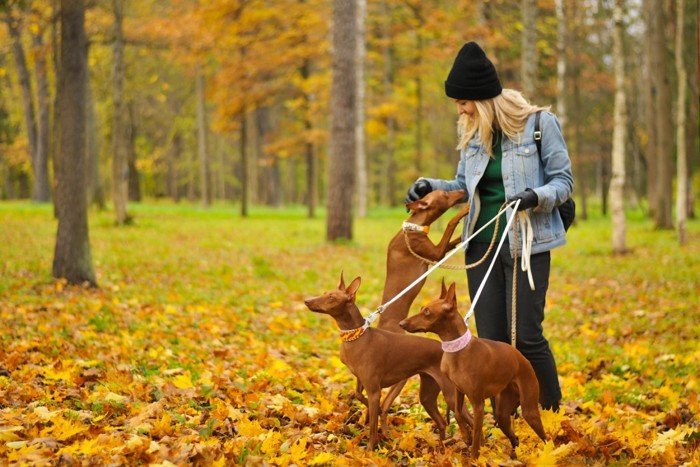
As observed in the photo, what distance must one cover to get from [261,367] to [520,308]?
9.66 feet

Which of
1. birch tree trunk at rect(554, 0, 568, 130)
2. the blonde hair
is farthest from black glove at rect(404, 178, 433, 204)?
birch tree trunk at rect(554, 0, 568, 130)

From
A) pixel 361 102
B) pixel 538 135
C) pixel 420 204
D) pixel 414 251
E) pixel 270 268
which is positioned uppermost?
pixel 361 102

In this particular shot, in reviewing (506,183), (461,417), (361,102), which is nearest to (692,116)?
(361,102)

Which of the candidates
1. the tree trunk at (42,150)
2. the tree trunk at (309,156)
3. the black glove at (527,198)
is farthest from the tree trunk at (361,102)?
the black glove at (527,198)

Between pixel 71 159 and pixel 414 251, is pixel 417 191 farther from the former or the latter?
pixel 71 159

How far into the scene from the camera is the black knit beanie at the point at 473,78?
4.39m

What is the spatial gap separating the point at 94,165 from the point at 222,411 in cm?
2133

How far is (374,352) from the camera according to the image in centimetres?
411

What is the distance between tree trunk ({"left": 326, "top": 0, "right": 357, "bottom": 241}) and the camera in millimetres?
16781

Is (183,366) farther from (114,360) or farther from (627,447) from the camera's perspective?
(627,447)

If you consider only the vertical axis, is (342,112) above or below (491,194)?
above

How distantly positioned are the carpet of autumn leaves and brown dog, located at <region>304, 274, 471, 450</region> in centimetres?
39

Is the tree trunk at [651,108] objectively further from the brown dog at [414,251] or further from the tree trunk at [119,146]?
the brown dog at [414,251]

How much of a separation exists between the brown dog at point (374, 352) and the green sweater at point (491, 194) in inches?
35.0
